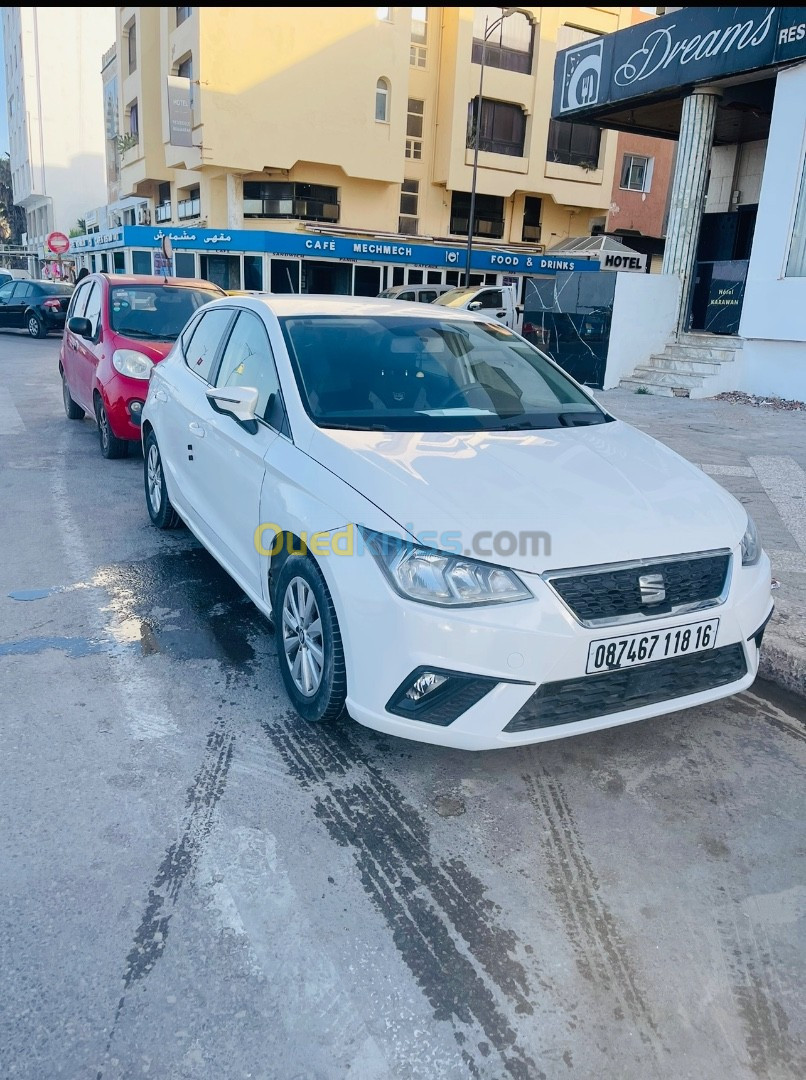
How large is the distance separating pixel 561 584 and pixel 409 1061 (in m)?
1.46

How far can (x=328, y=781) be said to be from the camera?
3.16 meters

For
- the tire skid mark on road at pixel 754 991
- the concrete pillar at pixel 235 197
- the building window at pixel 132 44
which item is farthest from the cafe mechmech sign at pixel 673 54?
the building window at pixel 132 44

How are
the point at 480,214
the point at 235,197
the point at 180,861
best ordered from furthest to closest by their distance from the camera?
the point at 480,214 → the point at 235,197 → the point at 180,861

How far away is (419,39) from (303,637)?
36.1m

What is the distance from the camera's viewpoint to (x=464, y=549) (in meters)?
2.83

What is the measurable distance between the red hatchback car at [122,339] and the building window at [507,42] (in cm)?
2875

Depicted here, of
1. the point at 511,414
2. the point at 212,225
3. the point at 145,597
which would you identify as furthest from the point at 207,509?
the point at 212,225

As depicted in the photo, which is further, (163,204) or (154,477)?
(163,204)

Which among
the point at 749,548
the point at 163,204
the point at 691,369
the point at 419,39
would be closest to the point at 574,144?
the point at 419,39

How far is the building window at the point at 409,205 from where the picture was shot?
114ft

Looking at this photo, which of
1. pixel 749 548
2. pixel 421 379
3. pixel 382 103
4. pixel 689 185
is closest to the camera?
pixel 749 548

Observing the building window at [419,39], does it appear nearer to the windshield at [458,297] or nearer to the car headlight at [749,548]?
the windshield at [458,297]

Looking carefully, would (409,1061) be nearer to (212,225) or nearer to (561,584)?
(561,584)

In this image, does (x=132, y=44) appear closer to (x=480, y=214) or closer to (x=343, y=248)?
(x=343, y=248)
